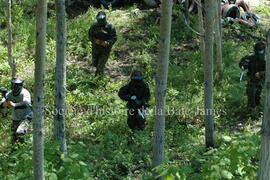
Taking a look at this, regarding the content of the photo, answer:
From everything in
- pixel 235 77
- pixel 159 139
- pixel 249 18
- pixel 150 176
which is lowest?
pixel 150 176

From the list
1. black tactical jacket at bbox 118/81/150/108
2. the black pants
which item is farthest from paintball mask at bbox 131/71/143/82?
the black pants

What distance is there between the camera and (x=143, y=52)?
13805 millimetres

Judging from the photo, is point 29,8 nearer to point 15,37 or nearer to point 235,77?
point 15,37

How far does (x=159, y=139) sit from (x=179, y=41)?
7.96 metres

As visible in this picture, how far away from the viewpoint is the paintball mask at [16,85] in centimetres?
859

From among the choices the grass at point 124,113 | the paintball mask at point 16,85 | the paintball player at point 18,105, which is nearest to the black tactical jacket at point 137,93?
the grass at point 124,113

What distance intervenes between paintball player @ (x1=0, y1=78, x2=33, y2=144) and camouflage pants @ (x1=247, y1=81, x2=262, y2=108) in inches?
192

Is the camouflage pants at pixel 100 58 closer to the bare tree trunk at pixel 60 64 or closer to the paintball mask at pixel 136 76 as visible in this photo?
the paintball mask at pixel 136 76

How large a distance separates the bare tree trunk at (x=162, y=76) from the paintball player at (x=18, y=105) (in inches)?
108

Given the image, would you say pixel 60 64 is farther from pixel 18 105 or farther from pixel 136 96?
pixel 136 96

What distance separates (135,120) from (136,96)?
1.85 feet

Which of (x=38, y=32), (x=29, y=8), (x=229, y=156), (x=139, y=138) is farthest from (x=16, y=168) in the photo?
(x=29, y=8)

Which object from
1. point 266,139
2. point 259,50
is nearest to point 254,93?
point 259,50

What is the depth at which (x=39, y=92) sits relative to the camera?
5.39 metres
